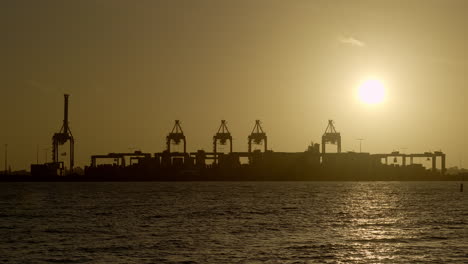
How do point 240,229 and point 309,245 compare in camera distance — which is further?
point 240,229

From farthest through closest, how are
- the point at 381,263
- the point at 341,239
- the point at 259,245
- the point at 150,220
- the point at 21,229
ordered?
the point at 150,220 < the point at 21,229 < the point at 341,239 < the point at 259,245 < the point at 381,263

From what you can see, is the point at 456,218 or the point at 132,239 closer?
the point at 132,239

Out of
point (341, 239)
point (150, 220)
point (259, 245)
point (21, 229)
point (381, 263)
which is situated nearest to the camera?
point (381, 263)

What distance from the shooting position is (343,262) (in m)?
39.2

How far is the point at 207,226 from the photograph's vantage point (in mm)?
61031

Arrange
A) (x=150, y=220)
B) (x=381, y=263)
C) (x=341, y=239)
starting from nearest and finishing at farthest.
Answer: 1. (x=381, y=263)
2. (x=341, y=239)
3. (x=150, y=220)

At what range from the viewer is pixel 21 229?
190 ft

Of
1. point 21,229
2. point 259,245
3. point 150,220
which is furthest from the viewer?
point 150,220

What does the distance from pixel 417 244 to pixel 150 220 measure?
2740 centimetres

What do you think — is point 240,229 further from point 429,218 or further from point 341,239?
point 429,218

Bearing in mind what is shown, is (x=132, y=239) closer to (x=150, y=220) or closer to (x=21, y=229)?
(x=21, y=229)

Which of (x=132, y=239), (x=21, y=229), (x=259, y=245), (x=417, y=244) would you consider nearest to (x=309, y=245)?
(x=259, y=245)

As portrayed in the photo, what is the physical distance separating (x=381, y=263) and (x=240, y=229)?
20488 mm

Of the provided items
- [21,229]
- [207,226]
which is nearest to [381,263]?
[207,226]
